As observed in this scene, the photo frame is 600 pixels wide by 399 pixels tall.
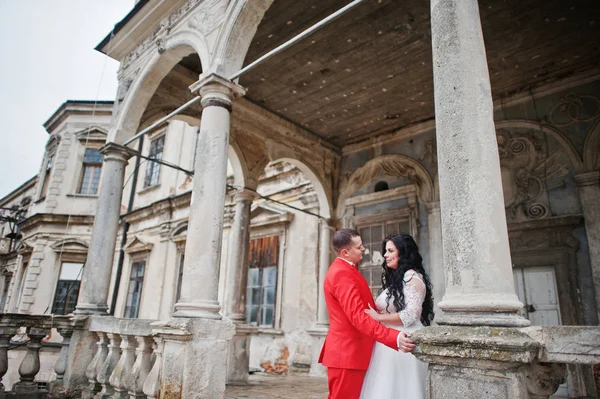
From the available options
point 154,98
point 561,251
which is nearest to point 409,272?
point 561,251

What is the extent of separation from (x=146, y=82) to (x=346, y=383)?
645 cm

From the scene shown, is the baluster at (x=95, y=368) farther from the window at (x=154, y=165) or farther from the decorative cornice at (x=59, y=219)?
the decorative cornice at (x=59, y=219)

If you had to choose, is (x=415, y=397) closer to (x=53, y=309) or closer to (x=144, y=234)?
(x=144, y=234)

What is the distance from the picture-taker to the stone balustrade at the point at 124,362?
16.2 feet

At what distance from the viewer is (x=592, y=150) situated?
22.4ft

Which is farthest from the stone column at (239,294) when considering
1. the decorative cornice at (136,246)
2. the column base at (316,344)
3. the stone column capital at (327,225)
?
the decorative cornice at (136,246)

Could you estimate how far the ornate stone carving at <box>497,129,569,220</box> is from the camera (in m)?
7.25

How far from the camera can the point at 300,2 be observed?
6.05 m

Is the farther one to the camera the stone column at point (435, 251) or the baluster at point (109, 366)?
the stone column at point (435, 251)

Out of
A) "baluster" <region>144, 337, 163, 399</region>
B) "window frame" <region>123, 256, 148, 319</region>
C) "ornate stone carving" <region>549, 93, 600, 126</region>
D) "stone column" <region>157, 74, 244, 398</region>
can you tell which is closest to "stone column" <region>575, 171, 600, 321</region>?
"ornate stone carving" <region>549, 93, 600, 126</region>

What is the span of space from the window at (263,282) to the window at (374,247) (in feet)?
9.04

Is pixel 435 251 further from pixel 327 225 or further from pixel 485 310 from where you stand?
pixel 485 310

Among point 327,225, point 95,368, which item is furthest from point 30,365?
point 327,225

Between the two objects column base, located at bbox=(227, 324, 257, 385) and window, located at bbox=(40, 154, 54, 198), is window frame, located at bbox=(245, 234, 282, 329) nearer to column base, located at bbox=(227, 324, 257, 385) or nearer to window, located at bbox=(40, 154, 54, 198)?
column base, located at bbox=(227, 324, 257, 385)
